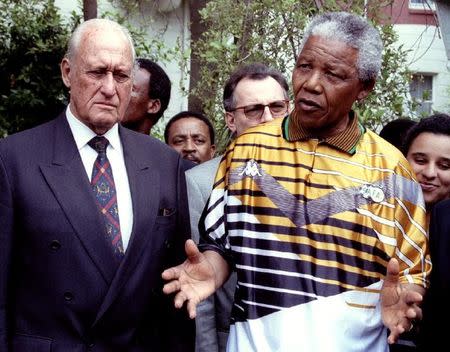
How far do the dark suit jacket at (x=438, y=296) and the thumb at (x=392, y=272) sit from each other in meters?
0.33

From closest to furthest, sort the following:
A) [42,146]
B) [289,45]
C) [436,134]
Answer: [42,146] → [436,134] → [289,45]

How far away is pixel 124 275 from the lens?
333cm

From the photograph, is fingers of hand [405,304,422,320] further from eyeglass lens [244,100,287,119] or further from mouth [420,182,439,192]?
eyeglass lens [244,100,287,119]

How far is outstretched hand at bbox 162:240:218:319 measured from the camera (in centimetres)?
317

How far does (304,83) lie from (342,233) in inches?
24.7

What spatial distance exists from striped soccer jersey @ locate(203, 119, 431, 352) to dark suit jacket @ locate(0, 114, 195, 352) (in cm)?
40

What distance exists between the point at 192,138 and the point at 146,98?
42cm

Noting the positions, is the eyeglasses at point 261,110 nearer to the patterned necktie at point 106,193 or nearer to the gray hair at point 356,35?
the gray hair at point 356,35

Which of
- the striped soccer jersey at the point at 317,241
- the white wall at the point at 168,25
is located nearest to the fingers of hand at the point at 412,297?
the striped soccer jersey at the point at 317,241

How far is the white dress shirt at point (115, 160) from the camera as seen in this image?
342cm

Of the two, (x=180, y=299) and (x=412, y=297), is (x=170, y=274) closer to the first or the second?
(x=180, y=299)

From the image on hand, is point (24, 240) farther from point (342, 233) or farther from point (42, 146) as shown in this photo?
point (342, 233)

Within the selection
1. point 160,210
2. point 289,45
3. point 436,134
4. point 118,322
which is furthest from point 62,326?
point 289,45

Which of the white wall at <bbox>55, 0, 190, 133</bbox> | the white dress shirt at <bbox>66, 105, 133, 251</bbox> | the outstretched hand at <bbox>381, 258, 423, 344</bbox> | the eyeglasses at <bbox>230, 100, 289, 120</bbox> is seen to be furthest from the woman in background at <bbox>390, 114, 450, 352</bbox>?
the white wall at <bbox>55, 0, 190, 133</bbox>
